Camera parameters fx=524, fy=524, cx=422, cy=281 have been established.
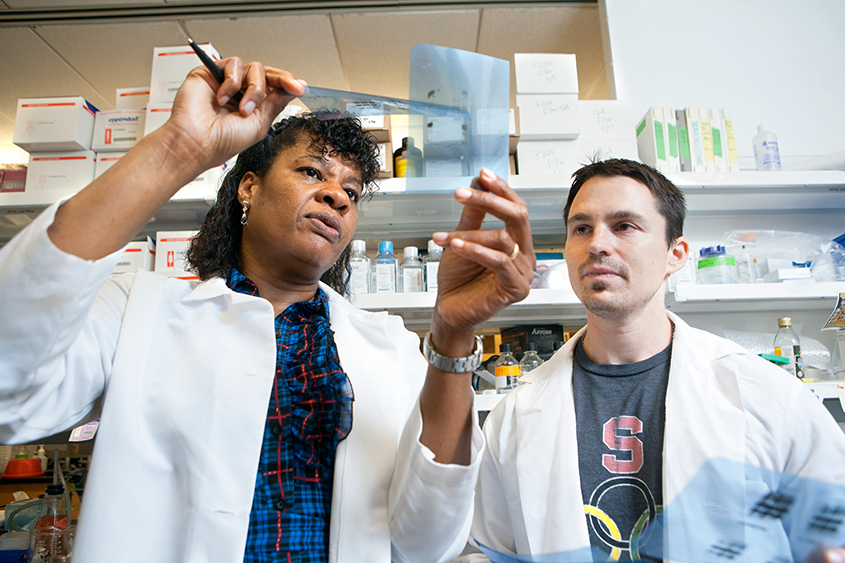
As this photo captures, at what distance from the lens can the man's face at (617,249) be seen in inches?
44.3

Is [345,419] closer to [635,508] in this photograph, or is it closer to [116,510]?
[116,510]

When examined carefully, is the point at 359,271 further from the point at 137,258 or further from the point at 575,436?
the point at 575,436

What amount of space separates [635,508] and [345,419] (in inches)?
23.2

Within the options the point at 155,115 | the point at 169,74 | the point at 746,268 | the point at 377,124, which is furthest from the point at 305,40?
the point at 746,268

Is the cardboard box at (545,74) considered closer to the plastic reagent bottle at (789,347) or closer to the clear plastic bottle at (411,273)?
the clear plastic bottle at (411,273)

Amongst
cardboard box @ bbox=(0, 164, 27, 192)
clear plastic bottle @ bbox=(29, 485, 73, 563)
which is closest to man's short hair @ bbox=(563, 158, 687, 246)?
clear plastic bottle @ bbox=(29, 485, 73, 563)

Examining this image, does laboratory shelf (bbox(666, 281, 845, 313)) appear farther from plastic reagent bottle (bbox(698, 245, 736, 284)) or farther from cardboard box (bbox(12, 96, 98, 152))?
cardboard box (bbox(12, 96, 98, 152))

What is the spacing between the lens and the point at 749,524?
18.3 inches

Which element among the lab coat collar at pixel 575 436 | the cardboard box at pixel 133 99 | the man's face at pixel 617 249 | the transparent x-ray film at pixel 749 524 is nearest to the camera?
the transparent x-ray film at pixel 749 524

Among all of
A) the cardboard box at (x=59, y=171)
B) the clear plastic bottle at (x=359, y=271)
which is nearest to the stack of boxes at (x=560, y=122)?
the clear plastic bottle at (x=359, y=271)

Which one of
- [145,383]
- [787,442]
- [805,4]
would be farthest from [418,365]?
[805,4]

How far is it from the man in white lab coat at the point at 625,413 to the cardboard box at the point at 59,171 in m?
1.66

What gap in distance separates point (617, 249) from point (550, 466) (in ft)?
1.59

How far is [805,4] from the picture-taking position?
2410mm
